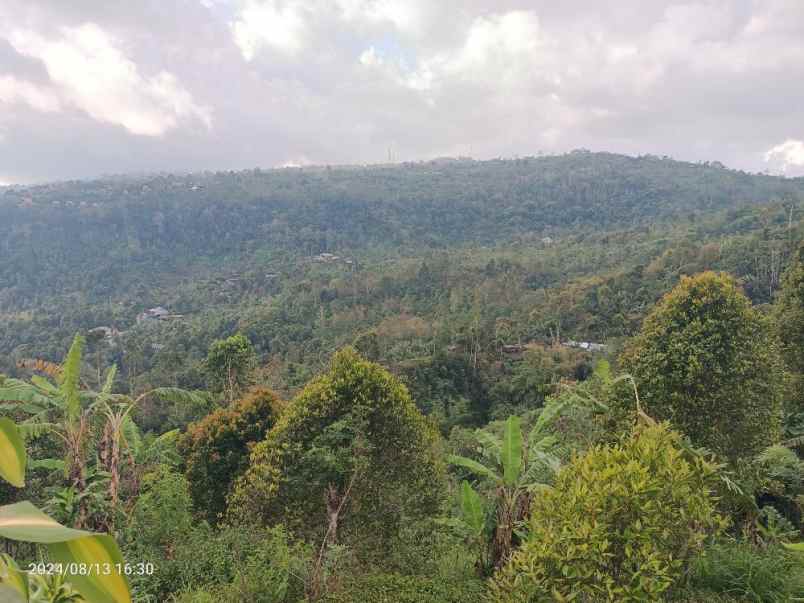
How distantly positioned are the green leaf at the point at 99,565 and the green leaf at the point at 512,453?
17.3 feet

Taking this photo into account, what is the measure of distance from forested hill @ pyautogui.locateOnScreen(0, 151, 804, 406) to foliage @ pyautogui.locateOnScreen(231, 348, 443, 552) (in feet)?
61.8

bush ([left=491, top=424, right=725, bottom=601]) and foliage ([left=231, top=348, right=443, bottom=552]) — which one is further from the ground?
bush ([left=491, top=424, right=725, bottom=601])

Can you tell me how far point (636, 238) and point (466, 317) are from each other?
1388 inches

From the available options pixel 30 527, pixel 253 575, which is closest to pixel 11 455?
pixel 30 527

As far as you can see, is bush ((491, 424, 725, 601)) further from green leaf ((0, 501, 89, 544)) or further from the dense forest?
green leaf ((0, 501, 89, 544))

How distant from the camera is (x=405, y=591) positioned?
16.1 ft

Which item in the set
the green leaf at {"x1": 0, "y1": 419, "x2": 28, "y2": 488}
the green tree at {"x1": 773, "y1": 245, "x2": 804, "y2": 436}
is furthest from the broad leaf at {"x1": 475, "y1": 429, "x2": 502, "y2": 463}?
the green tree at {"x1": 773, "y1": 245, "x2": 804, "y2": 436}

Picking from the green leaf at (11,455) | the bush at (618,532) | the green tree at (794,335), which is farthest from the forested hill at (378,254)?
the green leaf at (11,455)

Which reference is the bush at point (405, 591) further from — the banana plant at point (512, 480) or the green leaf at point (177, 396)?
the green leaf at point (177, 396)

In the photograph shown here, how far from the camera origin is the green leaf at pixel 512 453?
18.3 ft

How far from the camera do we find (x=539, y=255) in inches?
2329

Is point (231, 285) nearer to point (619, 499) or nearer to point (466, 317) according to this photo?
point (466, 317)

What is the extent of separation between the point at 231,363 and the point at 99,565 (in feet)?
52.1

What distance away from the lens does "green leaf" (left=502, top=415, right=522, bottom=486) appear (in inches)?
219
